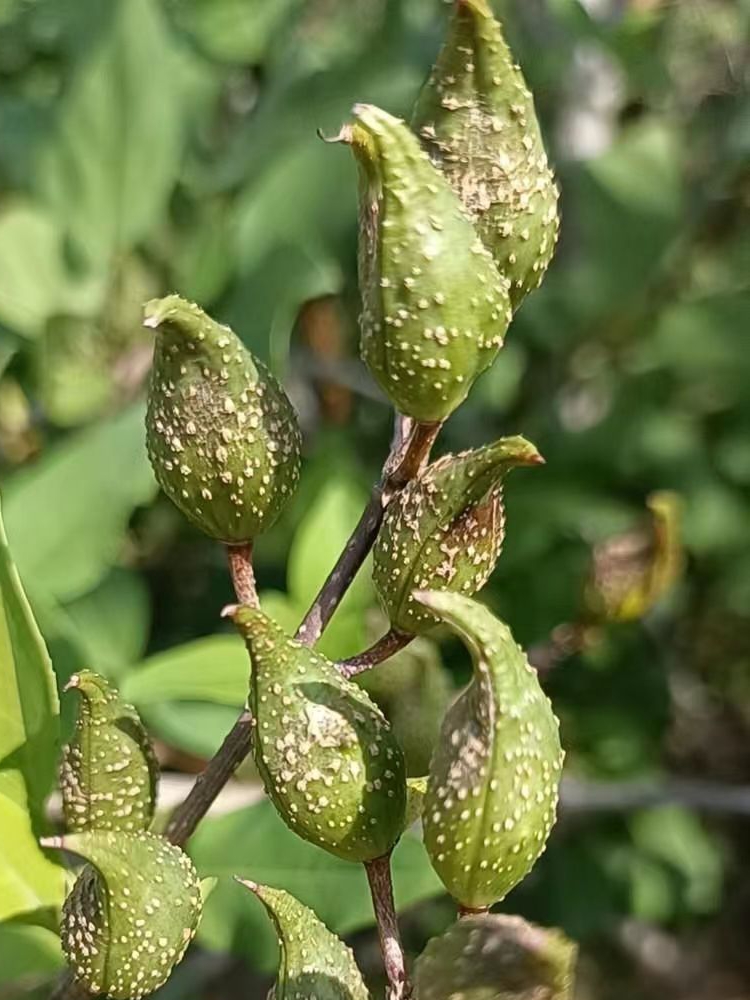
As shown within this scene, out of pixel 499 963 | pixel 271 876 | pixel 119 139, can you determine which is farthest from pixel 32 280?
pixel 499 963

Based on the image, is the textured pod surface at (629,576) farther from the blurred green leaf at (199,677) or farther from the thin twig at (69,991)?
the thin twig at (69,991)

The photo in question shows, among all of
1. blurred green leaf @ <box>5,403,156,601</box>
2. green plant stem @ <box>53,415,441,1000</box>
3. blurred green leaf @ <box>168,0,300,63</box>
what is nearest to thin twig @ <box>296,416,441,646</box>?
green plant stem @ <box>53,415,441,1000</box>

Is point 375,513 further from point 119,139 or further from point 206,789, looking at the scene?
point 119,139

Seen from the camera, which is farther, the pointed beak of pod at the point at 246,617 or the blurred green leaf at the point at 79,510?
the blurred green leaf at the point at 79,510

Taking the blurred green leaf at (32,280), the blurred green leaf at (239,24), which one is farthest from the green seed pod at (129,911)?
the blurred green leaf at (239,24)

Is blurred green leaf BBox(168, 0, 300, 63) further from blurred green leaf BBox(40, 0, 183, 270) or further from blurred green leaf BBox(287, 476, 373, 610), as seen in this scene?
blurred green leaf BBox(287, 476, 373, 610)

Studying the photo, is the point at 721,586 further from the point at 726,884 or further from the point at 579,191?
the point at 726,884

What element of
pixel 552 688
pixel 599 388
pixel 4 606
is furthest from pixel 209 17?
pixel 4 606

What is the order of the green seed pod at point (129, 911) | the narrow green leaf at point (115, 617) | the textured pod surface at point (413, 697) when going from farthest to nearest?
the narrow green leaf at point (115, 617)
the textured pod surface at point (413, 697)
the green seed pod at point (129, 911)
